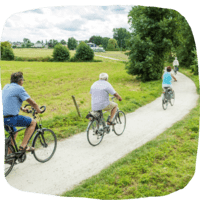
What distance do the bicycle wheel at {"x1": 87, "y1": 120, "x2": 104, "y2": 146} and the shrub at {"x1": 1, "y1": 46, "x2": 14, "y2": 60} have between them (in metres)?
2.28

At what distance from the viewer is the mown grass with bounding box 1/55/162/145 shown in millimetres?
2976

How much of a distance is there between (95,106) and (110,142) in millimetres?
1157

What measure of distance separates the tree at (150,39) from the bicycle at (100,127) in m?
1.08

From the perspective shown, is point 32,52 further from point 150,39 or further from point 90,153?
point 90,153

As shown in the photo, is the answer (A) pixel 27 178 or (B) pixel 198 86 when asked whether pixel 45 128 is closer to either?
(A) pixel 27 178

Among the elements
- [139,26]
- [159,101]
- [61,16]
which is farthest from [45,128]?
[139,26]

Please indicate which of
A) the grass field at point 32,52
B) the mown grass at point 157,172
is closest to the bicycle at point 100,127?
the mown grass at point 157,172

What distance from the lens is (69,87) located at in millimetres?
3615

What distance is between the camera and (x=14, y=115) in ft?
10.2

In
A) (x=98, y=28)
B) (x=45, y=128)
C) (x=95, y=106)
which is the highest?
(x=98, y=28)

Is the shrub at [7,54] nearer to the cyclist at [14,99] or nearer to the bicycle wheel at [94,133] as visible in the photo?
the cyclist at [14,99]

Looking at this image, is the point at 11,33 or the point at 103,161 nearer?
the point at 11,33

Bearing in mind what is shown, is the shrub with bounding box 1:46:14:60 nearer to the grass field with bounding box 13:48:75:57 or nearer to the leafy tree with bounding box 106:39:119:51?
the grass field with bounding box 13:48:75:57

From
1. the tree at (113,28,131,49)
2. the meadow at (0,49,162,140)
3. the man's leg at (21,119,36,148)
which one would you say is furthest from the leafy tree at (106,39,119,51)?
the man's leg at (21,119,36,148)
